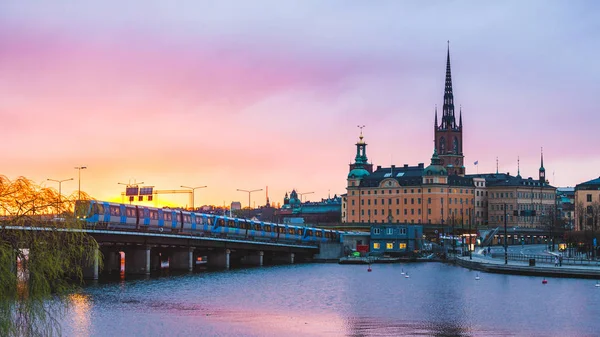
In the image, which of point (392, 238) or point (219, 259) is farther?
point (392, 238)

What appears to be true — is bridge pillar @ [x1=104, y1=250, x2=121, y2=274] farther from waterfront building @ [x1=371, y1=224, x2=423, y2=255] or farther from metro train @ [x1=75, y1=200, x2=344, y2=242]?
waterfront building @ [x1=371, y1=224, x2=423, y2=255]

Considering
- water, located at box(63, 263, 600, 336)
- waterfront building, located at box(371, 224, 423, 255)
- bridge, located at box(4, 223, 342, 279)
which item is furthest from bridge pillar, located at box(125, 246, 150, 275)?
waterfront building, located at box(371, 224, 423, 255)

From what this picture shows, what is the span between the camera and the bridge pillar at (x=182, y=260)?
12681cm

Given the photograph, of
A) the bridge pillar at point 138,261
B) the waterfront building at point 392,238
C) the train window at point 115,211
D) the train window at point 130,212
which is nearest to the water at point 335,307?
the bridge pillar at point 138,261

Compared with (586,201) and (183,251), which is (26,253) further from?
(586,201)

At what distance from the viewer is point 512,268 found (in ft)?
384

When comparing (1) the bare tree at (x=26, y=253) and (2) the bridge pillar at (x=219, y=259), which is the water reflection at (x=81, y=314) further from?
(2) the bridge pillar at (x=219, y=259)

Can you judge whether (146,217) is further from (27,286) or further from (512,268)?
(27,286)

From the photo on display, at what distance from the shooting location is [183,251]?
421 feet

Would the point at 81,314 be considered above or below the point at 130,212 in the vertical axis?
below

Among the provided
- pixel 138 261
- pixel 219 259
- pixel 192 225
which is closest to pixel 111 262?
pixel 138 261

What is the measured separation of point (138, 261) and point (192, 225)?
2006 centimetres

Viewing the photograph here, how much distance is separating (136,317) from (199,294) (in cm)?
1980

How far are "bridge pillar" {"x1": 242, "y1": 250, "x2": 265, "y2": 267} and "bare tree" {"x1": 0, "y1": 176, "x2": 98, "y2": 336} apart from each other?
106182mm
